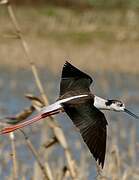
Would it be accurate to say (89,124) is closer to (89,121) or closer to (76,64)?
(89,121)

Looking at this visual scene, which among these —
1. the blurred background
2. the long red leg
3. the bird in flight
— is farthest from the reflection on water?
the bird in flight

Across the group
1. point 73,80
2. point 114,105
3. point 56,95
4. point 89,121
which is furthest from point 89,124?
point 56,95

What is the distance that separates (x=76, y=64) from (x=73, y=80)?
32.8 feet

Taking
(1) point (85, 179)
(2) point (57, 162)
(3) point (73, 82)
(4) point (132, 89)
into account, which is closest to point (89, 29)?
(4) point (132, 89)

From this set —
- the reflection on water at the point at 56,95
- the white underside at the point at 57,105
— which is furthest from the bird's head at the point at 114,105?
the reflection on water at the point at 56,95

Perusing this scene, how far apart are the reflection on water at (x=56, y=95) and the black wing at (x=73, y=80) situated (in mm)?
1952

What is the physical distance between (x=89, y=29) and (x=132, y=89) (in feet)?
19.4

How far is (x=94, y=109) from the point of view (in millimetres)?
3814

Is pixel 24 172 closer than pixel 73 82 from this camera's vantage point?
No

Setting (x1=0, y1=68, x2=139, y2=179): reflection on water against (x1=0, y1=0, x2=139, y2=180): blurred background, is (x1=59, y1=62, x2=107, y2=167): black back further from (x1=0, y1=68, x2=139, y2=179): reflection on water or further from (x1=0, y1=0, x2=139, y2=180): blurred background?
(x1=0, y1=68, x2=139, y2=179): reflection on water

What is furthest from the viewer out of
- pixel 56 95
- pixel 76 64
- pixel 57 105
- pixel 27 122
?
pixel 76 64

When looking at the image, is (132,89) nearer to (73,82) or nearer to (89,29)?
(89,29)

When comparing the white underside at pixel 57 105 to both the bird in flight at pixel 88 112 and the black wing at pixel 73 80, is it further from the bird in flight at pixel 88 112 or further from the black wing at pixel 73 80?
the black wing at pixel 73 80

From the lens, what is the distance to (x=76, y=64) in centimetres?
1399
